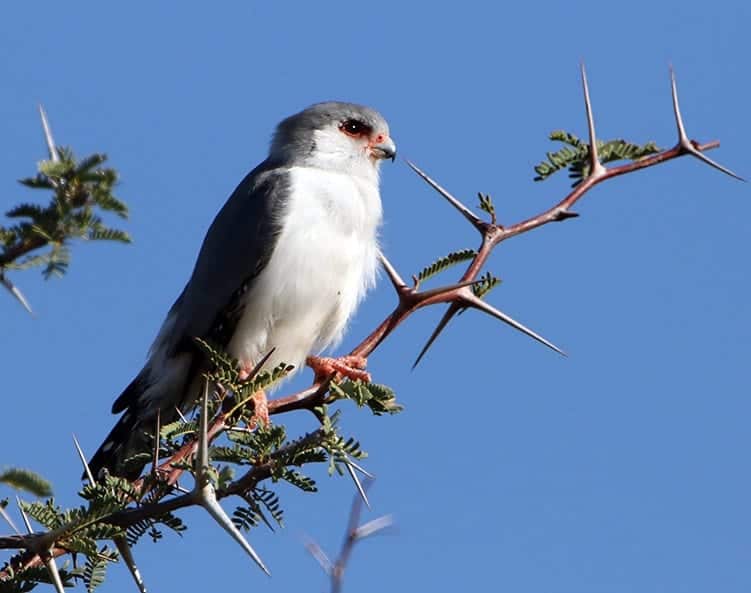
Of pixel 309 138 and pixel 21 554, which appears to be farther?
pixel 309 138

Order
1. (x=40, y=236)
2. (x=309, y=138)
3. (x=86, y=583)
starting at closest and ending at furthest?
(x=40, y=236), (x=86, y=583), (x=309, y=138)

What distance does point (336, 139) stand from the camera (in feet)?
22.9

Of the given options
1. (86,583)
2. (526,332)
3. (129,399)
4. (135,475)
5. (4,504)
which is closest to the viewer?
(4,504)

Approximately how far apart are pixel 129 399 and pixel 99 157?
10.2 feet

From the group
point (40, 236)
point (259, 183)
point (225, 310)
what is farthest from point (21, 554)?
point (259, 183)

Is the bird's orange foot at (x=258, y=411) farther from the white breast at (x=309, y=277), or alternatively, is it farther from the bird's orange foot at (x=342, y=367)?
the white breast at (x=309, y=277)

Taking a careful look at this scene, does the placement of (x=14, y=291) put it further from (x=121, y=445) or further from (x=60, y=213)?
(x=121, y=445)

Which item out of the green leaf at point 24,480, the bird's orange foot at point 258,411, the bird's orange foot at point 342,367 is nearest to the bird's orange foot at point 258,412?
the bird's orange foot at point 258,411

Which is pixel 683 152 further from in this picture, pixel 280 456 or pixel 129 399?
pixel 129 399

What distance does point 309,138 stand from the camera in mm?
6961

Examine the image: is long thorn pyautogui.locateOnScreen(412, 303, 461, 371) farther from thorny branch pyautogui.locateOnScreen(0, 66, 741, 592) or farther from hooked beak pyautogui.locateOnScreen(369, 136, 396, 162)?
hooked beak pyautogui.locateOnScreen(369, 136, 396, 162)

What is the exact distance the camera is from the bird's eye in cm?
705

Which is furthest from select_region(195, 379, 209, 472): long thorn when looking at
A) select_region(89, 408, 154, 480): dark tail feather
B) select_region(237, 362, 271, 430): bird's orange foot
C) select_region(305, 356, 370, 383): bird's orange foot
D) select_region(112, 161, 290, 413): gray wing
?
select_region(112, 161, 290, 413): gray wing

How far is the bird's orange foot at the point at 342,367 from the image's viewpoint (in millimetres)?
4027
